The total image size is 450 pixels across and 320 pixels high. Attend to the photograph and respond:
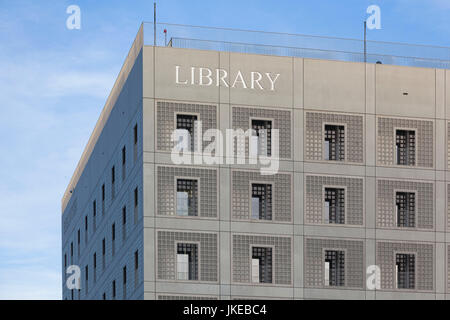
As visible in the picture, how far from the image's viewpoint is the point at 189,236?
283 feet

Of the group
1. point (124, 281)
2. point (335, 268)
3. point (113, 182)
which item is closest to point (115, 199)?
point (113, 182)

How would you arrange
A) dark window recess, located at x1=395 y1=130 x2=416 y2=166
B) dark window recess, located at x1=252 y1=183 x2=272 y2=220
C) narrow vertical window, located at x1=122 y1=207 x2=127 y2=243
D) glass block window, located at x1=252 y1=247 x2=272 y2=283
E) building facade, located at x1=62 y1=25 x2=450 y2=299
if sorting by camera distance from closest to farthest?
building facade, located at x1=62 y1=25 x2=450 y2=299 < glass block window, located at x1=252 y1=247 x2=272 y2=283 < dark window recess, located at x1=252 y1=183 x2=272 y2=220 < dark window recess, located at x1=395 y1=130 x2=416 y2=166 < narrow vertical window, located at x1=122 y1=207 x2=127 y2=243

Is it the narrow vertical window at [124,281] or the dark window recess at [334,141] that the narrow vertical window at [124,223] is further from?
the dark window recess at [334,141]

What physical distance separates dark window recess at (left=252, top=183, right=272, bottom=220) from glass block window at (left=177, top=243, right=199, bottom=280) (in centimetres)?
556

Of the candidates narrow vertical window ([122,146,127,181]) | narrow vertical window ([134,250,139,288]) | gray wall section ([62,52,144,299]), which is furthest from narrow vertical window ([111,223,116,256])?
narrow vertical window ([134,250,139,288])

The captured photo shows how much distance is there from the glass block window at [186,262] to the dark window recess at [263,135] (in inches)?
349

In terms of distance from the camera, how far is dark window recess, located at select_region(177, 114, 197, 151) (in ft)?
286

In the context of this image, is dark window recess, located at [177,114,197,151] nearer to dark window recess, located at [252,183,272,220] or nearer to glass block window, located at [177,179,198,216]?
glass block window, located at [177,179,198,216]

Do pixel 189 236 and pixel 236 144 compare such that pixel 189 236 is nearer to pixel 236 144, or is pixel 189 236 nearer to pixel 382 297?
pixel 236 144

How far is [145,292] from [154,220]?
517 centimetres

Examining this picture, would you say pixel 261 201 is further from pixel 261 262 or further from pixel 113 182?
pixel 113 182

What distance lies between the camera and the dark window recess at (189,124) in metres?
87.3

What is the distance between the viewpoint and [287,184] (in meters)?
89.1
